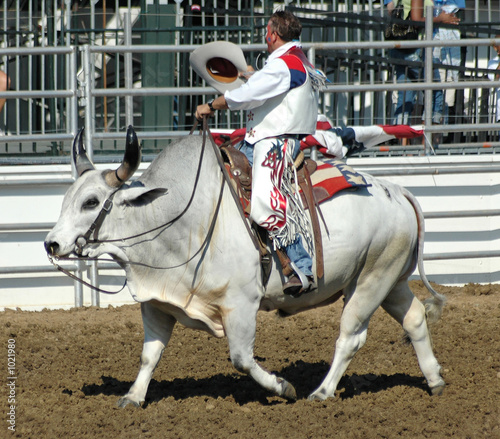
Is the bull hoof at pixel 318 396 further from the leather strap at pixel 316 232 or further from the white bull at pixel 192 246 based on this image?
the leather strap at pixel 316 232

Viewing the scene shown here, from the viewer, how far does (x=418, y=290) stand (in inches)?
307

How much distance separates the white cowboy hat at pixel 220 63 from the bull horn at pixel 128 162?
0.74 m

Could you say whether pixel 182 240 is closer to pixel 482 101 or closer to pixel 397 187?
pixel 397 187

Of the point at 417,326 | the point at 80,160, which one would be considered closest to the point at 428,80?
the point at 417,326

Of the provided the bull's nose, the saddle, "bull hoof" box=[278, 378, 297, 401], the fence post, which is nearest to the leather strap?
the saddle

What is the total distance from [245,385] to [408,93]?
4337mm

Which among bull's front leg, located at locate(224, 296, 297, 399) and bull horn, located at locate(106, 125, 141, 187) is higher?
bull horn, located at locate(106, 125, 141, 187)

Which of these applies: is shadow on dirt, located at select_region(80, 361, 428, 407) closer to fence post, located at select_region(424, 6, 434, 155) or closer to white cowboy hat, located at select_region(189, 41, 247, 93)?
white cowboy hat, located at select_region(189, 41, 247, 93)

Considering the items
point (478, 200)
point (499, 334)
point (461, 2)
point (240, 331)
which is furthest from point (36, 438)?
point (461, 2)

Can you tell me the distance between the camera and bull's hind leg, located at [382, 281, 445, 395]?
205 inches

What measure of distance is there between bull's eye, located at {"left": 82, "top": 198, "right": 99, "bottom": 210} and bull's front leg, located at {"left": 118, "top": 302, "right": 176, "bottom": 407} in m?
0.71

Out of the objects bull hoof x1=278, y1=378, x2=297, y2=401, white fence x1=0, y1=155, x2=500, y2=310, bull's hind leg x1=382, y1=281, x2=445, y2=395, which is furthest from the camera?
white fence x1=0, y1=155, x2=500, y2=310

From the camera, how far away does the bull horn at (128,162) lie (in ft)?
14.0

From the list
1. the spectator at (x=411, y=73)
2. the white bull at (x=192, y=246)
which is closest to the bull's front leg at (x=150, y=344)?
the white bull at (x=192, y=246)
